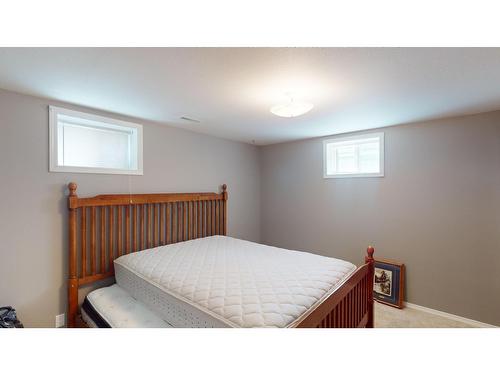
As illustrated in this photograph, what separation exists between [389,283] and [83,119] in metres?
3.82

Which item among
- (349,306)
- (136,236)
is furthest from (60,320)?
(349,306)

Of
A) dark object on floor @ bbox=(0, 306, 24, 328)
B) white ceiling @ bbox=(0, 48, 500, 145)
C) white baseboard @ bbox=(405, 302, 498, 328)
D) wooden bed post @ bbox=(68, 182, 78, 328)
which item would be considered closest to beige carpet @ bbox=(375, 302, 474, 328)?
white baseboard @ bbox=(405, 302, 498, 328)

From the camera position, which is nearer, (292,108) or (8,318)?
(8,318)

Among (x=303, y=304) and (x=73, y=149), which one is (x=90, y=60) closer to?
(x=73, y=149)

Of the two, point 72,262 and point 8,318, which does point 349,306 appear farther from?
point 8,318

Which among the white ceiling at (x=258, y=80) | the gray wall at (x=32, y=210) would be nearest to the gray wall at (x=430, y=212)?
the white ceiling at (x=258, y=80)

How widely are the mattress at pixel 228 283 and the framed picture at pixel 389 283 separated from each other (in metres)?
1.23

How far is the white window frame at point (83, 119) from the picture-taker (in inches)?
74.5

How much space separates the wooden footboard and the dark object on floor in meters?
1.96

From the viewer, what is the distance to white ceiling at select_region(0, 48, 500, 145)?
4.00 feet

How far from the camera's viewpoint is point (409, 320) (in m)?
2.35

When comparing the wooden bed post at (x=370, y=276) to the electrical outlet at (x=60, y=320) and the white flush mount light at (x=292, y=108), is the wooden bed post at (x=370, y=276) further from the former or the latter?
the electrical outlet at (x=60, y=320)

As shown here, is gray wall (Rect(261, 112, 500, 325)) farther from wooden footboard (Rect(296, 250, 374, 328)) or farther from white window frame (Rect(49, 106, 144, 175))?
white window frame (Rect(49, 106, 144, 175))

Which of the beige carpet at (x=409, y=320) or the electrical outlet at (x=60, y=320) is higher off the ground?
the electrical outlet at (x=60, y=320)
